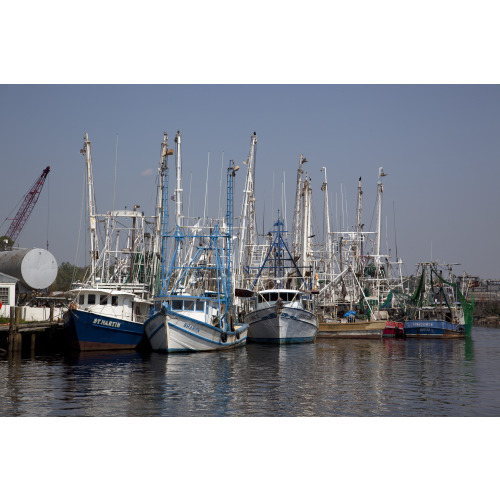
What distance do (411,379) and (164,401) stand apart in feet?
37.7

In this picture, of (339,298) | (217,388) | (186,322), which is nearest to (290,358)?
(186,322)

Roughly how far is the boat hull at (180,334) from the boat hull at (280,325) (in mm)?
8262

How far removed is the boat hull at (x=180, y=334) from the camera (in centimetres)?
3416

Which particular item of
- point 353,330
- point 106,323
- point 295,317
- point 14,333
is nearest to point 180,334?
point 106,323

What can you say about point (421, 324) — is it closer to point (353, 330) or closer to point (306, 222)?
point (353, 330)

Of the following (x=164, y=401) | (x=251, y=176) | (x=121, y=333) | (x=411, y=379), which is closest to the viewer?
(x=164, y=401)

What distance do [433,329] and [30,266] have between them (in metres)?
36.3

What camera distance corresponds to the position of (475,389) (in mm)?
23422

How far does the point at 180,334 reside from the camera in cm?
3462

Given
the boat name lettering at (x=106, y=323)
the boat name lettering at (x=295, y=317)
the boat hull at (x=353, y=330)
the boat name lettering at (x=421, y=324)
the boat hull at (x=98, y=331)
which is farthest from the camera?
the boat name lettering at (x=421, y=324)

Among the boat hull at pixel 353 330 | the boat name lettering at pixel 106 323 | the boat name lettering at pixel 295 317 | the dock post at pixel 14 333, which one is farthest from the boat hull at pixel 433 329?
the dock post at pixel 14 333

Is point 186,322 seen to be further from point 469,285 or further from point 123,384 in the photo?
point 469,285

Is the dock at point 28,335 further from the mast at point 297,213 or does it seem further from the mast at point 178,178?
the mast at point 297,213

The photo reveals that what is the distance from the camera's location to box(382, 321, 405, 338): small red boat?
58391mm
